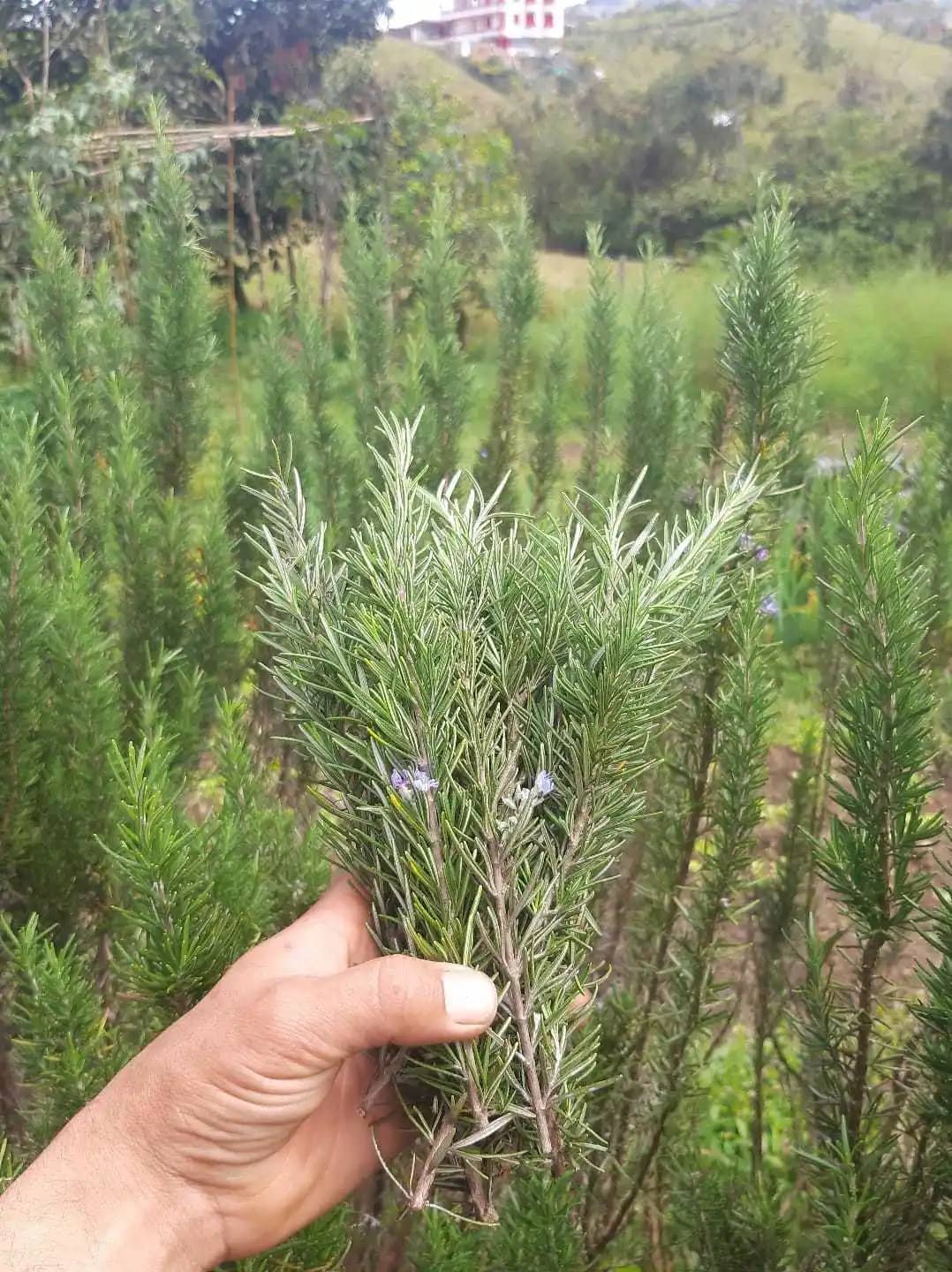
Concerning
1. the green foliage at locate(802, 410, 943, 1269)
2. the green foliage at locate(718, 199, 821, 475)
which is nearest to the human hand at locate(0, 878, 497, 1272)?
the green foliage at locate(802, 410, 943, 1269)

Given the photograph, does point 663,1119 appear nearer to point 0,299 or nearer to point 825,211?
point 0,299

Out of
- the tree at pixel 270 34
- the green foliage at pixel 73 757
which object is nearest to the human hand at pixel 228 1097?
the green foliage at pixel 73 757

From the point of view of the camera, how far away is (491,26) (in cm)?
450

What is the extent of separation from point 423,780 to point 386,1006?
176mm

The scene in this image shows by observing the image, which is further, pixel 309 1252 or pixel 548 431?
pixel 548 431

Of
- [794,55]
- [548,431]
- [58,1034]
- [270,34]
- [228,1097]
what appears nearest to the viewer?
[228,1097]

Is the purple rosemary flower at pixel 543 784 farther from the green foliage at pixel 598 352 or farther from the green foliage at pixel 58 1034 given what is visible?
the green foliage at pixel 598 352

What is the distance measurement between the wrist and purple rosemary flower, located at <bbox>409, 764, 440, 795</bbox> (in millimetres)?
379

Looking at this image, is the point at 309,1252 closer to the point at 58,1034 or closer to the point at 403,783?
the point at 58,1034

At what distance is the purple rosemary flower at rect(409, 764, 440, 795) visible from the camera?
1.96 feet

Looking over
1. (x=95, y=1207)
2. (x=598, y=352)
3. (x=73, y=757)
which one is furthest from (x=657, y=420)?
(x=95, y=1207)

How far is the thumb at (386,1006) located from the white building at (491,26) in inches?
183

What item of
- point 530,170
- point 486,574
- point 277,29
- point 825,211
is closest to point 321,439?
point 486,574

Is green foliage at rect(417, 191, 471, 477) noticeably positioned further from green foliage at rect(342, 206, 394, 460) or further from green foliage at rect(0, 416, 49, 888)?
green foliage at rect(0, 416, 49, 888)
